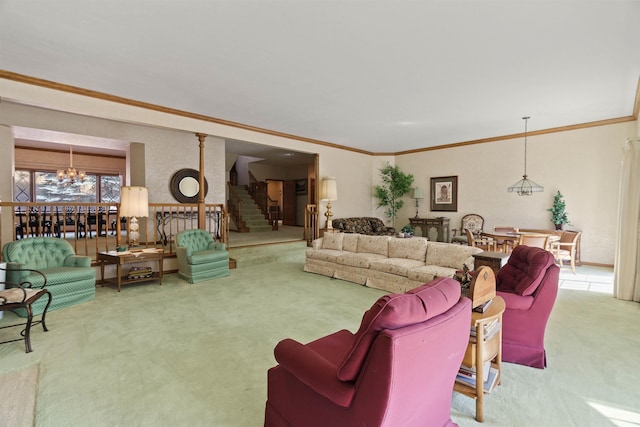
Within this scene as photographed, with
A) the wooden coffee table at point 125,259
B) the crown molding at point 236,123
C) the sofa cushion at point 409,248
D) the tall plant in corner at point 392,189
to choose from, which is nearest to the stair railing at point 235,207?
the crown molding at point 236,123

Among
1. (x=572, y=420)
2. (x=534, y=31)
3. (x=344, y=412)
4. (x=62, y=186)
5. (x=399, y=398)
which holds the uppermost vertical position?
(x=534, y=31)

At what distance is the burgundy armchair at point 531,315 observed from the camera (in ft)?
8.30

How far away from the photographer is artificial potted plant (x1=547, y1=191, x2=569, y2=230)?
257 inches

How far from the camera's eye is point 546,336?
3.12 metres

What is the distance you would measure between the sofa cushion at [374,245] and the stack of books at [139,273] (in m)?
3.62

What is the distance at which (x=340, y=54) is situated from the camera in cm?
351

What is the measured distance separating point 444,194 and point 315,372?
27.0 ft

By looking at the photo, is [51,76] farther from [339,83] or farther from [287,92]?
[339,83]

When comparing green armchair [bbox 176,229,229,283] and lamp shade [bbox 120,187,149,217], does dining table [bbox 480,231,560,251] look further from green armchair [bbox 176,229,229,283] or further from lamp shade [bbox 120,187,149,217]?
lamp shade [bbox 120,187,149,217]

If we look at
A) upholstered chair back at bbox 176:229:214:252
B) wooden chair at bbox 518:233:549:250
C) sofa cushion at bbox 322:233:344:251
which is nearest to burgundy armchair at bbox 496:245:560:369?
wooden chair at bbox 518:233:549:250

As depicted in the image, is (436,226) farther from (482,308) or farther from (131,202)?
(131,202)

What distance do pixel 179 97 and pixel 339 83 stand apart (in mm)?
2608

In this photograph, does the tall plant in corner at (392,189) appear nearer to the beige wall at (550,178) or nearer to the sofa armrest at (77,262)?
the beige wall at (550,178)

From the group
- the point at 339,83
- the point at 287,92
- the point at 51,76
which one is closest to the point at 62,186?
the point at 51,76
